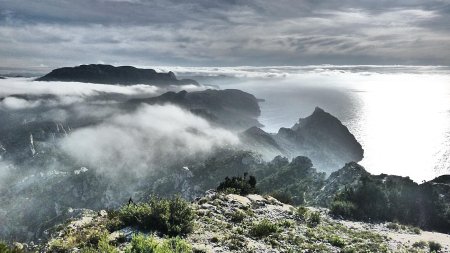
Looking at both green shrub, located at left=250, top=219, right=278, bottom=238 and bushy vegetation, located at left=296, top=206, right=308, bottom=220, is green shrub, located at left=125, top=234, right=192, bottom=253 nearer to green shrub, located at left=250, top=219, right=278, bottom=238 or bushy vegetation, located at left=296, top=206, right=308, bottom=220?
green shrub, located at left=250, top=219, right=278, bottom=238

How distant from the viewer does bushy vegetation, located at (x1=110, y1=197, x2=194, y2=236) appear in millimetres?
25578

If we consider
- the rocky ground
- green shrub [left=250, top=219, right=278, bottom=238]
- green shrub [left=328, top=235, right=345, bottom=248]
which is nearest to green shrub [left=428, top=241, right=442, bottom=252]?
the rocky ground

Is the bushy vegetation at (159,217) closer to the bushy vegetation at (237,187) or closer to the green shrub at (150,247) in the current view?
the green shrub at (150,247)

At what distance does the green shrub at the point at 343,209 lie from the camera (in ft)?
154

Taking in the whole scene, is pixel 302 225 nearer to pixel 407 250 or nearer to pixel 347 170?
pixel 407 250

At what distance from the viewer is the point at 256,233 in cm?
2825

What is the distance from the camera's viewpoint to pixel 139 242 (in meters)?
19.5

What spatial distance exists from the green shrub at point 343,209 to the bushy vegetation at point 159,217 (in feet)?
86.3

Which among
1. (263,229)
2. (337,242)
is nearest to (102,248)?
(263,229)

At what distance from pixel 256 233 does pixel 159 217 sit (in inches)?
305

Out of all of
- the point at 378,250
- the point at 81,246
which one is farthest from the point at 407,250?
the point at 81,246

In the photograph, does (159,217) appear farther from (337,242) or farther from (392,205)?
(392,205)

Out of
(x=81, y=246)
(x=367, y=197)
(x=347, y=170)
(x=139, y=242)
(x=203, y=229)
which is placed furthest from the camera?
(x=347, y=170)

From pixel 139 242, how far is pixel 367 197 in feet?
146
